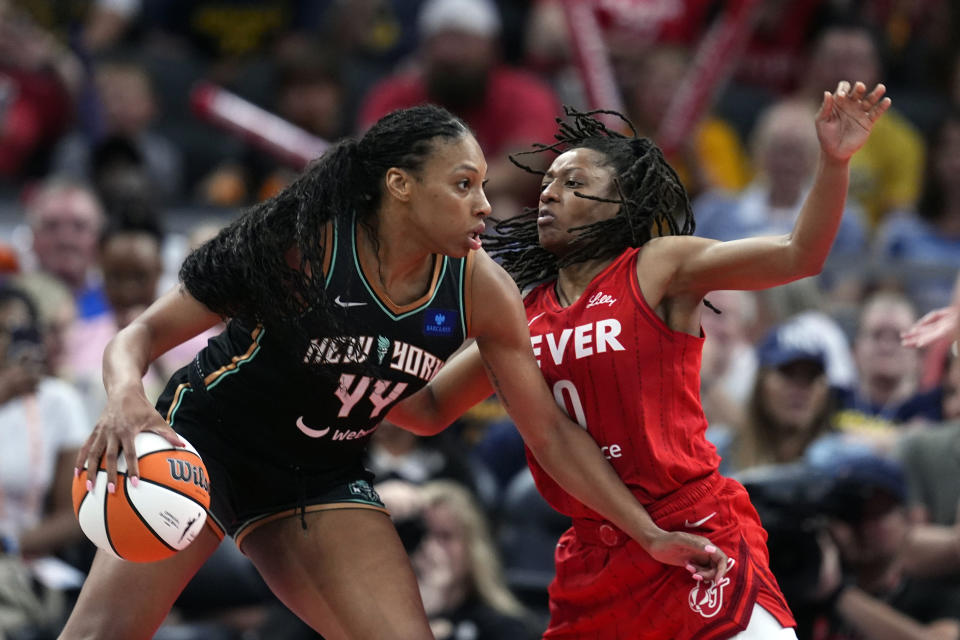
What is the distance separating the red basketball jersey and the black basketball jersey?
34 centimetres

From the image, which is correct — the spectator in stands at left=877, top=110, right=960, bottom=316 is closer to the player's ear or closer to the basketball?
the player's ear

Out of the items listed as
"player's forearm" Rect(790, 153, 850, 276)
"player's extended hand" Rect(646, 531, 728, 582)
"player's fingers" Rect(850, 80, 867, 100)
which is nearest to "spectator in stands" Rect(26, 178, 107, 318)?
"player's extended hand" Rect(646, 531, 728, 582)

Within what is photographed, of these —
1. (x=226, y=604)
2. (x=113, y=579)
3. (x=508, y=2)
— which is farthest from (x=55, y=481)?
(x=508, y=2)

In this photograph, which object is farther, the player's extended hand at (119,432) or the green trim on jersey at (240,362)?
the green trim on jersey at (240,362)

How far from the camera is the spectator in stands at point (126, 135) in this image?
8680 mm

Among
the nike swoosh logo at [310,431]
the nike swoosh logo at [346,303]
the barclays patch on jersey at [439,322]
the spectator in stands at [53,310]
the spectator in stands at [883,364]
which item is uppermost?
the nike swoosh logo at [346,303]

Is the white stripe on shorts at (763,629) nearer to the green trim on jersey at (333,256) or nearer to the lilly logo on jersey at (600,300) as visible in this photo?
the lilly logo on jersey at (600,300)

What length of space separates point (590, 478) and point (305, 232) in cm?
100

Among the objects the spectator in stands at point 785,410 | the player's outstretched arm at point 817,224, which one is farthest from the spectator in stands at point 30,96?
the player's outstretched arm at point 817,224

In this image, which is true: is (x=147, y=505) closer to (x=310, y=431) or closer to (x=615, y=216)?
(x=310, y=431)

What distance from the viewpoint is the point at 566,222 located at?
3982 millimetres

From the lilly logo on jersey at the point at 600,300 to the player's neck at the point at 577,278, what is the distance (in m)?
0.10

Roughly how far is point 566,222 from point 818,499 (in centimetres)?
186

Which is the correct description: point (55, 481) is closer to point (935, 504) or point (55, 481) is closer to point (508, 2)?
point (935, 504)
